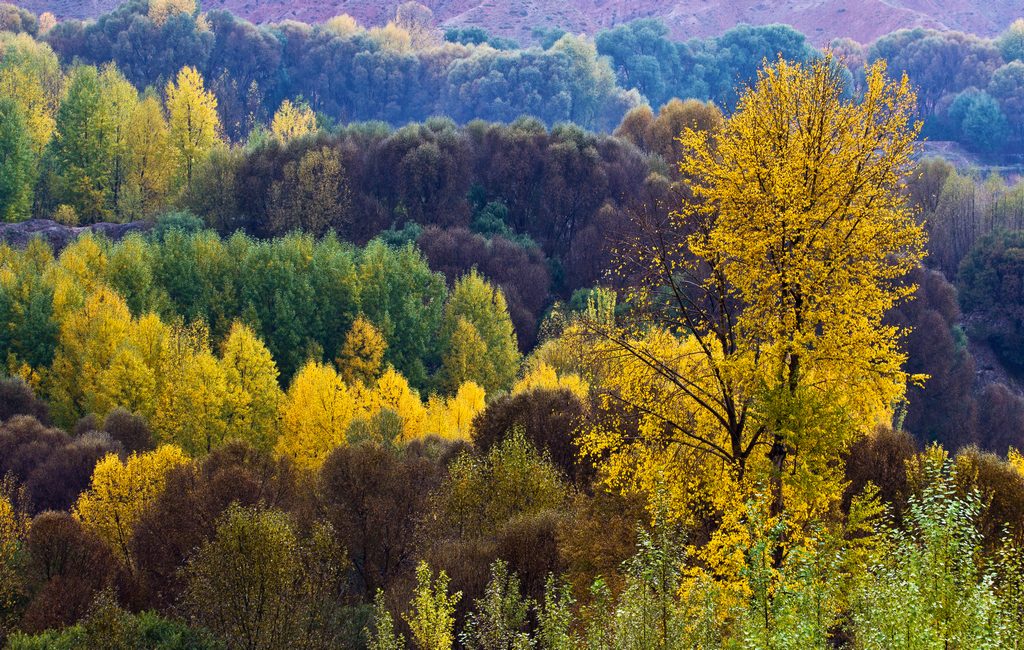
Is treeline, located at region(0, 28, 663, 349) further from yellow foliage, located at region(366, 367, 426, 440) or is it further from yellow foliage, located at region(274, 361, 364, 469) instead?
yellow foliage, located at region(274, 361, 364, 469)

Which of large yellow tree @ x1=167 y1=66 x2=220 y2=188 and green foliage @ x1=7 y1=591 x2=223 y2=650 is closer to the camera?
green foliage @ x1=7 y1=591 x2=223 y2=650

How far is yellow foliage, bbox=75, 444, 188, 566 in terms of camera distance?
50.2m

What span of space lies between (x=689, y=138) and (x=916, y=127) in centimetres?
444

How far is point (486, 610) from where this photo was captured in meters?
24.8

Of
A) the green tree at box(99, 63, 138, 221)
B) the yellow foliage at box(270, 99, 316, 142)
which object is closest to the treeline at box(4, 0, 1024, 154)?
the yellow foliage at box(270, 99, 316, 142)

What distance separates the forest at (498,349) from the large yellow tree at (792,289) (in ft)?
0.30

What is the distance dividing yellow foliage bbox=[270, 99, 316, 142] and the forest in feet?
2.62

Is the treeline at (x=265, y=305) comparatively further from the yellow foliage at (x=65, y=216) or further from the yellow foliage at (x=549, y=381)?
the yellow foliage at (x=65, y=216)

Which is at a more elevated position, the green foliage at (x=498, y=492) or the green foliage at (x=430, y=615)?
the green foliage at (x=430, y=615)

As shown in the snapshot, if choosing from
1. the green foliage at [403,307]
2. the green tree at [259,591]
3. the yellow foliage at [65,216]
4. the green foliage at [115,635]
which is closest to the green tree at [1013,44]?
the green foliage at [403,307]

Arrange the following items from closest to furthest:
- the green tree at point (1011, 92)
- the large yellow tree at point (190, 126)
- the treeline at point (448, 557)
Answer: the treeline at point (448, 557) < the large yellow tree at point (190, 126) < the green tree at point (1011, 92)

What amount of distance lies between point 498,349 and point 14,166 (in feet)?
148

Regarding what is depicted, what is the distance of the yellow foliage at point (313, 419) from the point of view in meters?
64.5

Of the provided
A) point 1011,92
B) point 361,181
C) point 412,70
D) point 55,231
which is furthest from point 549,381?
point 1011,92
